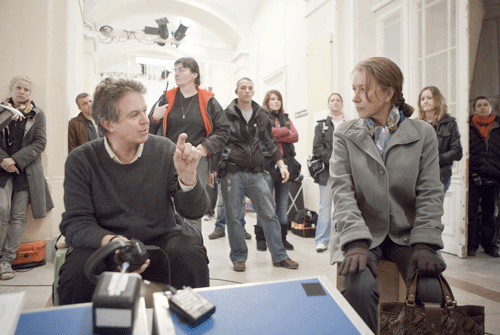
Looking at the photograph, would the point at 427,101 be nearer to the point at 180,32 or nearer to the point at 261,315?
the point at 261,315

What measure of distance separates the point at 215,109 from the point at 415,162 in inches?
66.0

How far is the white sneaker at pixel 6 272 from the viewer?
294 cm

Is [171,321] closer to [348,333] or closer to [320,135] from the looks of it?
[348,333]

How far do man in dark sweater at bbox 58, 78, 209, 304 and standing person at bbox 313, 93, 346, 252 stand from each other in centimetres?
254

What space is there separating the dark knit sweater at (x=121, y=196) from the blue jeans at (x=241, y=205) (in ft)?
4.70

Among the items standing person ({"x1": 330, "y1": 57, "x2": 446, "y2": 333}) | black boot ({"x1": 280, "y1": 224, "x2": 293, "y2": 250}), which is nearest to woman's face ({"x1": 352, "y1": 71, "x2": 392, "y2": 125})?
standing person ({"x1": 330, "y1": 57, "x2": 446, "y2": 333})

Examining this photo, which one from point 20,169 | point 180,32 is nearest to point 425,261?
point 20,169

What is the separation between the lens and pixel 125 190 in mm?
1517

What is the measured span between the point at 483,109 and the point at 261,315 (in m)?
3.93

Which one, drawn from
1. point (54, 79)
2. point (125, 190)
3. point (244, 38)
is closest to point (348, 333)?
point (125, 190)

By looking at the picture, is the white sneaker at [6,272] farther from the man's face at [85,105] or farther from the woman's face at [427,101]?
the woman's face at [427,101]

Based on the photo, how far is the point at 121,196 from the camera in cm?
151

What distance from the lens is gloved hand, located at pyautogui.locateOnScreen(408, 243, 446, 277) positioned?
1.28 meters

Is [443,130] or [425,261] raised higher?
[443,130]
